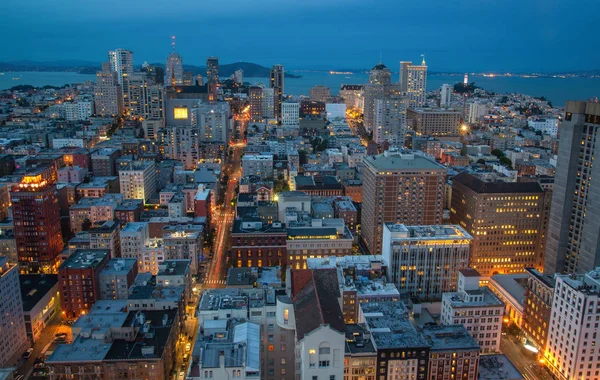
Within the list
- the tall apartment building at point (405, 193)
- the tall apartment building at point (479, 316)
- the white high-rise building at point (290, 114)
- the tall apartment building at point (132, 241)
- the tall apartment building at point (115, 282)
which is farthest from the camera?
the white high-rise building at point (290, 114)

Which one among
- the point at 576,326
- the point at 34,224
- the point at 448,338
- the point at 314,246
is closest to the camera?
the point at 448,338

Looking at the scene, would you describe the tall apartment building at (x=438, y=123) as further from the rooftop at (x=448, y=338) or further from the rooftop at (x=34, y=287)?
the rooftop at (x=34, y=287)

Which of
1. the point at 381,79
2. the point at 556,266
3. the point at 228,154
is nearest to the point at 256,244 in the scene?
the point at 556,266

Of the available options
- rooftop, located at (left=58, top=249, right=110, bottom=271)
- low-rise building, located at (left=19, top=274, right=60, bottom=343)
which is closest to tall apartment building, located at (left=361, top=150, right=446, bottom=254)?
rooftop, located at (left=58, top=249, right=110, bottom=271)

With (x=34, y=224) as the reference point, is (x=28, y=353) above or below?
below

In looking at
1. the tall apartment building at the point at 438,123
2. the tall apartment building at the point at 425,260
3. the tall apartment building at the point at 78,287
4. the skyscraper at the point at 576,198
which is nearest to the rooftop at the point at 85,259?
the tall apartment building at the point at 78,287

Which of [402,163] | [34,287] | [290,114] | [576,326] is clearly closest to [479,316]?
[576,326]

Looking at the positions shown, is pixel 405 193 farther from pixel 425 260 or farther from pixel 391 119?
pixel 391 119
